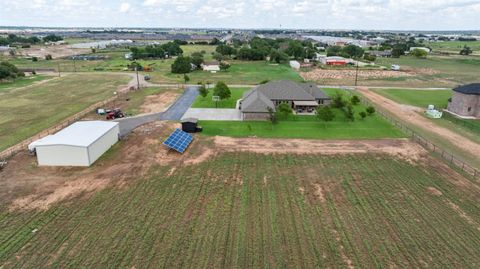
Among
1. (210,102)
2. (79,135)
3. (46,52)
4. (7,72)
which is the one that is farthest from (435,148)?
(46,52)

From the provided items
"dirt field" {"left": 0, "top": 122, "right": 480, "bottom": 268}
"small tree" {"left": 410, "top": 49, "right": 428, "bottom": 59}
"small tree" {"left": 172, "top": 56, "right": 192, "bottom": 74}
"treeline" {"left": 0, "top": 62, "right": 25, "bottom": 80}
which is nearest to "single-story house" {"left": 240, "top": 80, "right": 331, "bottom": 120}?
"dirt field" {"left": 0, "top": 122, "right": 480, "bottom": 268}

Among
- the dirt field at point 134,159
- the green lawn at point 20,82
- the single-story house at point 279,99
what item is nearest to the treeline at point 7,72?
the green lawn at point 20,82

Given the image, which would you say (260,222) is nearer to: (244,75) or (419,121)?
(419,121)

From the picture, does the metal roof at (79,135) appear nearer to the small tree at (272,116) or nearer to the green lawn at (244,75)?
the small tree at (272,116)

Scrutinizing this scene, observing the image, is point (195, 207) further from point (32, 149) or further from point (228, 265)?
point (32, 149)

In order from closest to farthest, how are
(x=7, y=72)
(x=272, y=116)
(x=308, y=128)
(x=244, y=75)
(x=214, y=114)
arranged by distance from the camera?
(x=308, y=128)
(x=272, y=116)
(x=214, y=114)
(x=7, y=72)
(x=244, y=75)

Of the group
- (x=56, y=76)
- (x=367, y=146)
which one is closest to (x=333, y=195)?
(x=367, y=146)
